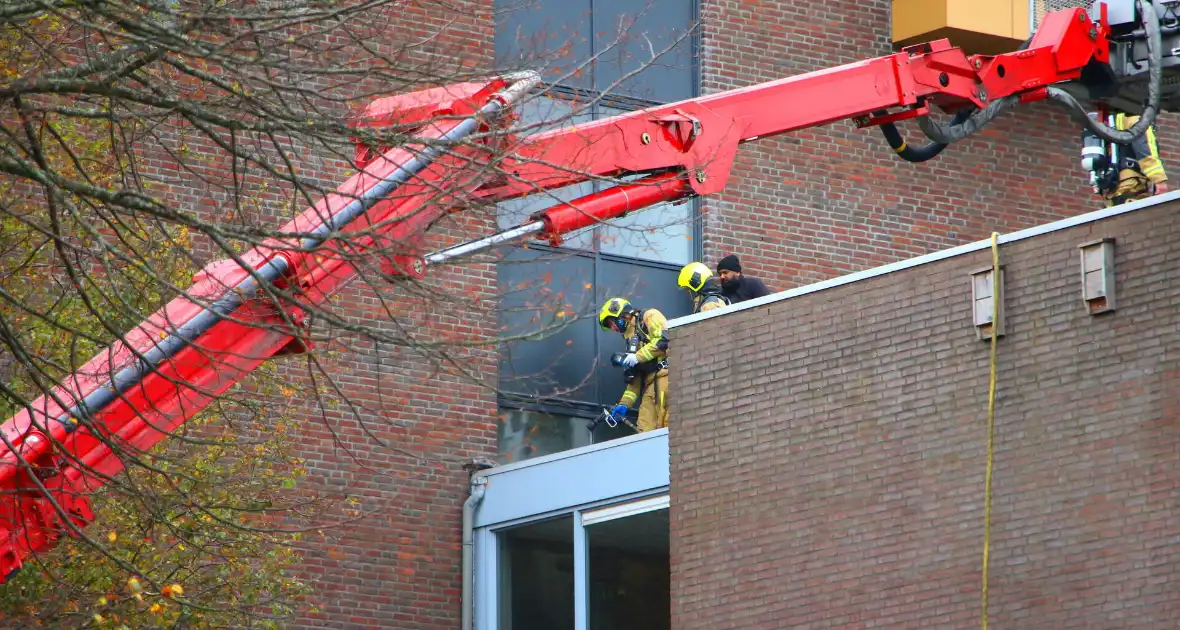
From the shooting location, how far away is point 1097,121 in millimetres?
12148

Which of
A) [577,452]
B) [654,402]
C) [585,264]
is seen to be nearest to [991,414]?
[577,452]

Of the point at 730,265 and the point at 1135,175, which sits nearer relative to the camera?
the point at 1135,175

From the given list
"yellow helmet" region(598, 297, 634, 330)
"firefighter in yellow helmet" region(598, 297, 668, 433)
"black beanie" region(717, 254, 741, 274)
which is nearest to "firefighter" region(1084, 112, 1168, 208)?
"black beanie" region(717, 254, 741, 274)

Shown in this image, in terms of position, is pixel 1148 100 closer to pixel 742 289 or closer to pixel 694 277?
pixel 742 289

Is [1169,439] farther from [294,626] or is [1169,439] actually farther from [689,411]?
[294,626]

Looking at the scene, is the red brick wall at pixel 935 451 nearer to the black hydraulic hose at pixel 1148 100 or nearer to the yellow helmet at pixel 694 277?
the black hydraulic hose at pixel 1148 100

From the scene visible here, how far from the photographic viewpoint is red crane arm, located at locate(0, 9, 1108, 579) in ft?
29.8

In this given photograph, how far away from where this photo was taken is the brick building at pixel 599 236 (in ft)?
56.0

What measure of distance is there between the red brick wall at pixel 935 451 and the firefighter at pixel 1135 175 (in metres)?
3.35

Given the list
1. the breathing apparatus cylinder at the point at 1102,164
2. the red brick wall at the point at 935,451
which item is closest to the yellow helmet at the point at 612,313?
the red brick wall at the point at 935,451

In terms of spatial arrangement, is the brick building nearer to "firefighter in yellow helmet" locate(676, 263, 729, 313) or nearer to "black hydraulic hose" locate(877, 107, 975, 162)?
"firefighter in yellow helmet" locate(676, 263, 729, 313)

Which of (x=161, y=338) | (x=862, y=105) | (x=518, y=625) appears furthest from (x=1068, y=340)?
(x=518, y=625)

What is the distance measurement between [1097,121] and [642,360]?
222 inches

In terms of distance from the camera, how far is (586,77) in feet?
62.3
